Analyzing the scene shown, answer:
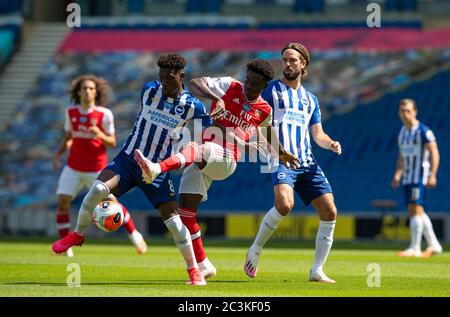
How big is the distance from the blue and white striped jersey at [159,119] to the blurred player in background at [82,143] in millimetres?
4626

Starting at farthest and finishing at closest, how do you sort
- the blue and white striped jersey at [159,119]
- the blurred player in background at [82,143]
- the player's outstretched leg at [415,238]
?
the player's outstretched leg at [415,238]
the blurred player in background at [82,143]
the blue and white striped jersey at [159,119]

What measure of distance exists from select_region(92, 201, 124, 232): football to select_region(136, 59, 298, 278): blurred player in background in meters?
0.64

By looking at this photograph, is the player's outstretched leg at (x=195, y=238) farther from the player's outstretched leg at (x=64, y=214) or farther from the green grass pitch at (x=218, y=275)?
the player's outstretched leg at (x=64, y=214)

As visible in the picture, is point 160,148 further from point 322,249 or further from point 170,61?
point 322,249

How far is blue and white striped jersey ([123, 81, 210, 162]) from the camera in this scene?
404 inches

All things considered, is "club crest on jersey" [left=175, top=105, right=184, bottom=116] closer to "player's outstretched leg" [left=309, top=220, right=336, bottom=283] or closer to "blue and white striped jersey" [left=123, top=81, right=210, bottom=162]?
"blue and white striped jersey" [left=123, top=81, right=210, bottom=162]

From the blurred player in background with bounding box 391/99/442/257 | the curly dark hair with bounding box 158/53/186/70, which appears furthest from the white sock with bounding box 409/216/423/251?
the curly dark hair with bounding box 158/53/186/70

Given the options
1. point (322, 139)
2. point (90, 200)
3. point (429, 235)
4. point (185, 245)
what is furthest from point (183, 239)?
point (429, 235)

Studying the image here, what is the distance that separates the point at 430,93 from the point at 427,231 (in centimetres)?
1077

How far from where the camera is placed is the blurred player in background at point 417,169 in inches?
651

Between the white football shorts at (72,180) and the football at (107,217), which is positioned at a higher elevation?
the white football shorts at (72,180)

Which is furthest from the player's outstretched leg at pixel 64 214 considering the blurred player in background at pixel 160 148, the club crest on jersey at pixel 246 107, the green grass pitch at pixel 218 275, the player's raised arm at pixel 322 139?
the club crest on jersey at pixel 246 107

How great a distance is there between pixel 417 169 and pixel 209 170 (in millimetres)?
7137

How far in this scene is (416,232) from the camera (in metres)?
16.5
